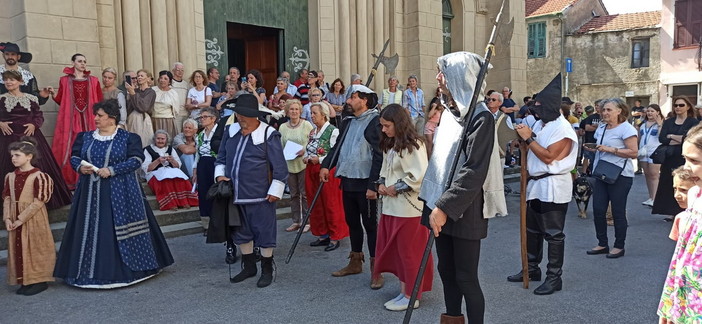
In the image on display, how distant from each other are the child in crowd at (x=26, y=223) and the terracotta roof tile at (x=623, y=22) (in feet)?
88.2

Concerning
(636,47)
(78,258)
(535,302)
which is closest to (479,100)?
(535,302)

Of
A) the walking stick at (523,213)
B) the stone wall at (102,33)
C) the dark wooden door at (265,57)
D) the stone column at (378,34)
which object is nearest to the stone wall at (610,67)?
the stone column at (378,34)

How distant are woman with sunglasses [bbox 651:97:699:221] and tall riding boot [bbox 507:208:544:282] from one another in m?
3.14

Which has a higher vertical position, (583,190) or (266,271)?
(583,190)

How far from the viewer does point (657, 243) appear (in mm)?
5906

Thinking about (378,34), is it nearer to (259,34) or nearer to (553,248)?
(259,34)

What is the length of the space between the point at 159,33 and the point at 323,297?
5996 millimetres

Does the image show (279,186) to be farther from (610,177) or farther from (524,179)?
(610,177)

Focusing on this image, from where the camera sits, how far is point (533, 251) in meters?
4.54

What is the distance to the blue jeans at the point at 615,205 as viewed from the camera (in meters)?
5.30

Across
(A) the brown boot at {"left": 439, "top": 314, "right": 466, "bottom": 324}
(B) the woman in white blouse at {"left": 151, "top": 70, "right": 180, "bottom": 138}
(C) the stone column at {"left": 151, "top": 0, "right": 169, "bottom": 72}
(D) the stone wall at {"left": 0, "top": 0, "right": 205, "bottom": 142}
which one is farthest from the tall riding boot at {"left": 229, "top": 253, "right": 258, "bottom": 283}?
(C) the stone column at {"left": 151, "top": 0, "right": 169, "bottom": 72}

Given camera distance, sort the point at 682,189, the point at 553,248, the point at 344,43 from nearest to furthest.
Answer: the point at 682,189 < the point at 553,248 < the point at 344,43

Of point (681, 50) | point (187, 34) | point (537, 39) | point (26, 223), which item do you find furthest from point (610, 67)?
point (26, 223)

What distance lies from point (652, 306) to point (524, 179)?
4.42 ft
